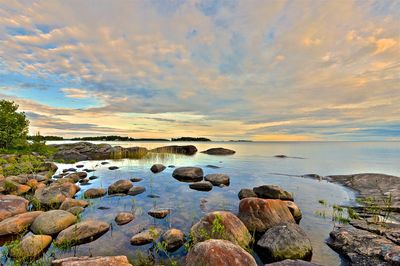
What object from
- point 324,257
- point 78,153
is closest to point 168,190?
point 324,257

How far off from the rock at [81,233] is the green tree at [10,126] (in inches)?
1419

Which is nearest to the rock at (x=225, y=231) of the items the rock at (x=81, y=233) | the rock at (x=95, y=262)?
the rock at (x=95, y=262)

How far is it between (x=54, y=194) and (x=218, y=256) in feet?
38.6

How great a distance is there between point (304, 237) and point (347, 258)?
1.31m

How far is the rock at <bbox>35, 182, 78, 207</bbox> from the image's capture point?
1170 cm

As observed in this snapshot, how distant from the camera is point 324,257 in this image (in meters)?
7.05

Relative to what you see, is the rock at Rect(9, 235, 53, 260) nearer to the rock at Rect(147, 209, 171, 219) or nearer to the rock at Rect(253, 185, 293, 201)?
the rock at Rect(147, 209, 171, 219)

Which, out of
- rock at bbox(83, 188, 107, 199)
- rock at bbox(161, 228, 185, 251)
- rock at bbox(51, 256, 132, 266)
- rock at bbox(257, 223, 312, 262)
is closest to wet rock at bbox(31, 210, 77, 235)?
rock at bbox(51, 256, 132, 266)

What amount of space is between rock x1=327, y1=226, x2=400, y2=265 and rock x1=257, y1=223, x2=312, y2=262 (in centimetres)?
121

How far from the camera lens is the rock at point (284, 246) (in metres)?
6.88

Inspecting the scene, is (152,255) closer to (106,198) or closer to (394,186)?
(106,198)

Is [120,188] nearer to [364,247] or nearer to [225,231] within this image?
[225,231]

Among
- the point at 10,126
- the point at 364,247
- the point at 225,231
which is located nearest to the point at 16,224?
the point at 225,231

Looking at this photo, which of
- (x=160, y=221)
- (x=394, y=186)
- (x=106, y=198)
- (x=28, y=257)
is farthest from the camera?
(x=394, y=186)
